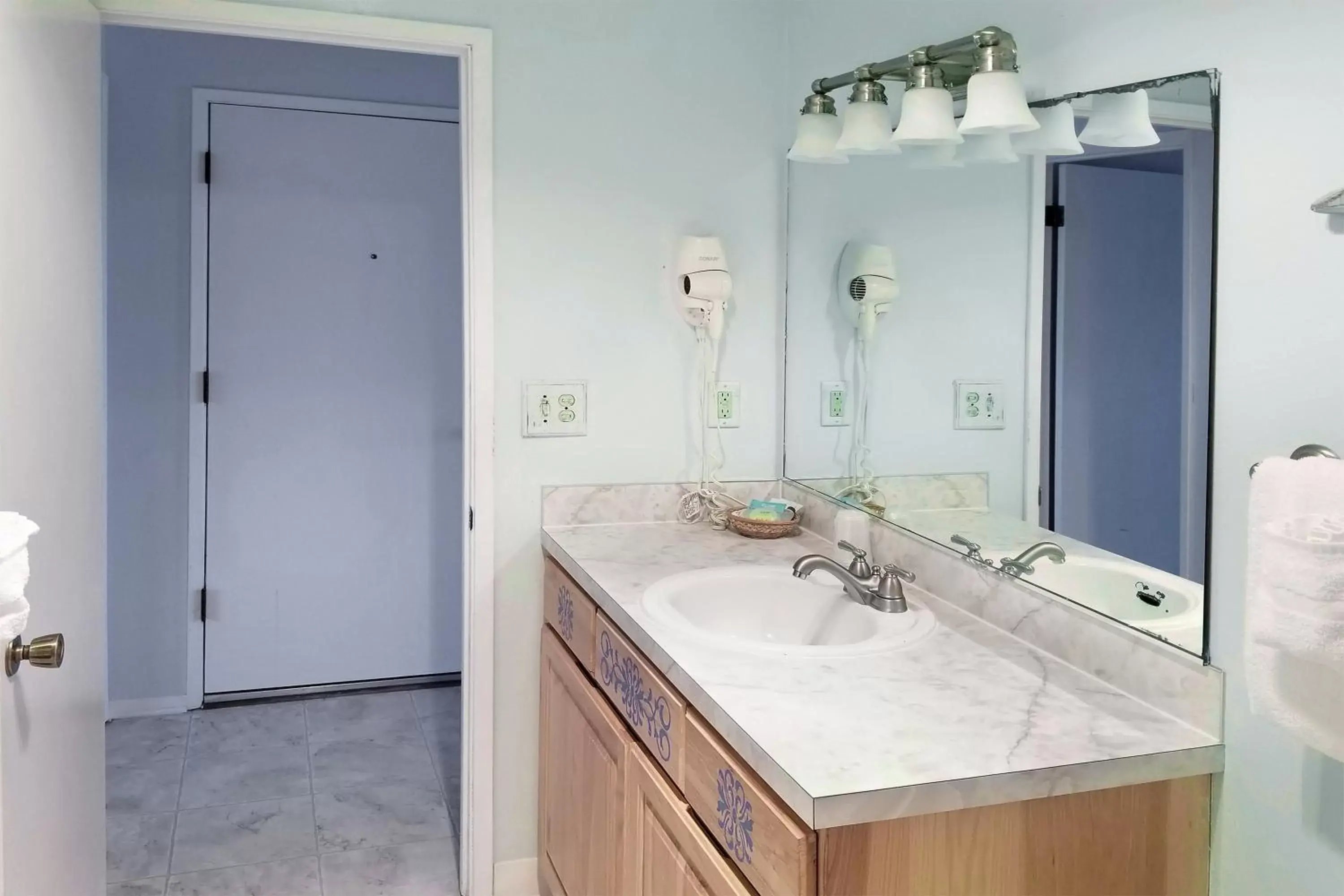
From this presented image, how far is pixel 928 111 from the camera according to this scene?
65.7 inches

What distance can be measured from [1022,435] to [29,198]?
146 cm

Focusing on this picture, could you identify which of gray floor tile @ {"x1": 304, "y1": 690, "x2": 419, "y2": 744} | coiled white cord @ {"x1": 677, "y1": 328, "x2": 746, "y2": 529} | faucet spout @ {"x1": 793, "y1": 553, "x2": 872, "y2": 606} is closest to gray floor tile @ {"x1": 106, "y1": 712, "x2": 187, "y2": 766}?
gray floor tile @ {"x1": 304, "y1": 690, "x2": 419, "y2": 744}

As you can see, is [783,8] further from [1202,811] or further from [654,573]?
[1202,811]

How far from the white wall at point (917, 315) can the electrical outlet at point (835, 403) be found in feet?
0.04

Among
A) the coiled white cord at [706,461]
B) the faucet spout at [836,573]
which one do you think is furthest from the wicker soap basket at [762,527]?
the faucet spout at [836,573]

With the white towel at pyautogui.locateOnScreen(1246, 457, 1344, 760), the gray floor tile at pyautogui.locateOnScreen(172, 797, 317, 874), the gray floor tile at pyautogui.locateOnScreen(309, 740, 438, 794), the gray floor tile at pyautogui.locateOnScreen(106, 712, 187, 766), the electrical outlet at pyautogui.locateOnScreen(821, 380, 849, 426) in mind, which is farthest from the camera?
the gray floor tile at pyautogui.locateOnScreen(106, 712, 187, 766)

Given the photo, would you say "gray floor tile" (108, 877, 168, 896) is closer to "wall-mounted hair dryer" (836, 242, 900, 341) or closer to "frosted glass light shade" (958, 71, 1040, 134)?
"wall-mounted hair dryer" (836, 242, 900, 341)

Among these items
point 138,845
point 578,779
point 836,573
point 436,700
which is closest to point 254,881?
point 138,845

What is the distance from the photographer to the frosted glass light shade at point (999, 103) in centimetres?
151

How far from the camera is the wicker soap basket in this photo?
2201mm

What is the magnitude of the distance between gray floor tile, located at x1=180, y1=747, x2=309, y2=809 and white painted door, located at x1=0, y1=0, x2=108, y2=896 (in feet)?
3.06

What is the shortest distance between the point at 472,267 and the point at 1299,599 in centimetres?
169

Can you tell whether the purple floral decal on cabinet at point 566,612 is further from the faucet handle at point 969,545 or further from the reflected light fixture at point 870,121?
the reflected light fixture at point 870,121

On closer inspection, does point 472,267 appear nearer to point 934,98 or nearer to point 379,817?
point 934,98
